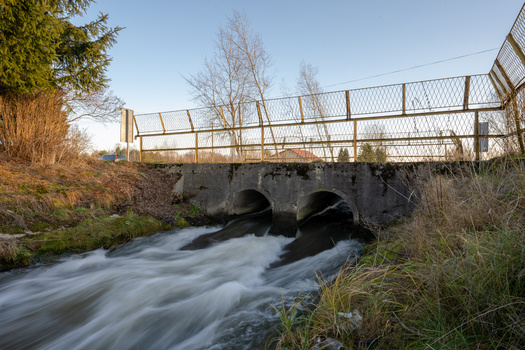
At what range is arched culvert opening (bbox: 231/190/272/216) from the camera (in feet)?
30.5

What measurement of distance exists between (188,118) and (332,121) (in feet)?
18.2

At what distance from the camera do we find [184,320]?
3.64 metres

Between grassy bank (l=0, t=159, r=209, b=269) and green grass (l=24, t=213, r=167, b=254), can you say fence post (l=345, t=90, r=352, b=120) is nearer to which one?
grassy bank (l=0, t=159, r=209, b=269)

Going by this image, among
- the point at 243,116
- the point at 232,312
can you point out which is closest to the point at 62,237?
the point at 232,312

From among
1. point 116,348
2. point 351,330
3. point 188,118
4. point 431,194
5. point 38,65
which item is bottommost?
point 116,348

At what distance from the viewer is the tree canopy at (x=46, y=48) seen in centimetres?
698

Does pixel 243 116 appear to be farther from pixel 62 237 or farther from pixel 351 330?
pixel 351 330

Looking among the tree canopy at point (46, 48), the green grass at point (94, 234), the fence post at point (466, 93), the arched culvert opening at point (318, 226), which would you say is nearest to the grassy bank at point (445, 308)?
the arched culvert opening at point (318, 226)

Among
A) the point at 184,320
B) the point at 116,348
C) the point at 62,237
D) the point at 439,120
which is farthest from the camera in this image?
the point at 439,120

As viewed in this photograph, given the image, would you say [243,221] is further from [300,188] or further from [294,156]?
[294,156]

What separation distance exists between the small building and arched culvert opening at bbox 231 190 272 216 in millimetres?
1499

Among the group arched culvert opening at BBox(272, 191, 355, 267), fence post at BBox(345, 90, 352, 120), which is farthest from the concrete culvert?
fence post at BBox(345, 90, 352, 120)

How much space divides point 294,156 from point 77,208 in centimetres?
665

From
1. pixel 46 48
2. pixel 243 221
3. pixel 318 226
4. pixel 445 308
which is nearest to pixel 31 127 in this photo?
pixel 46 48
